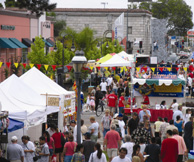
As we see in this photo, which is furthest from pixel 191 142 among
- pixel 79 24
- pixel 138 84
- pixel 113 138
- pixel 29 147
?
pixel 79 24

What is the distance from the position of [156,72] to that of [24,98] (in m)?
11.5

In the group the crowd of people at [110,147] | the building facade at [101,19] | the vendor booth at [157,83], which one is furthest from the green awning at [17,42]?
the building facade at [101,19]

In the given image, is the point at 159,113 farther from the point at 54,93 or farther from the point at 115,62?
the point at 115,62

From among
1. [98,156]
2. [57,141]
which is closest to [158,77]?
[57,141]

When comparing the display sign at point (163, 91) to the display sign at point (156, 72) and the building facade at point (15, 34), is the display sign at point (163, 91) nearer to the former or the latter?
the display sign at point (156, 72)

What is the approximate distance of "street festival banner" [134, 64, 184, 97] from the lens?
25438mm

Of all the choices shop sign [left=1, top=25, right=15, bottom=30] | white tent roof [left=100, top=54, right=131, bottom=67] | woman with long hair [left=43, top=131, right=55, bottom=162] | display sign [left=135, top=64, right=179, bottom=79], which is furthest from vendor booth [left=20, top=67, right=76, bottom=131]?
shop sign [left=1, top=25, right=15, bottom=30]

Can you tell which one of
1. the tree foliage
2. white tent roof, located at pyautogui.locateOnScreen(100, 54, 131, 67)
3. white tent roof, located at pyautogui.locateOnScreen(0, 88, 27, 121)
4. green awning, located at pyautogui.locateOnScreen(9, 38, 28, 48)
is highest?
the tree foliage

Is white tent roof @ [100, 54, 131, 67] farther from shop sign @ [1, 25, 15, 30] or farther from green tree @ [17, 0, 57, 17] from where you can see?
shop sign @ [1, 25, 15, 30]

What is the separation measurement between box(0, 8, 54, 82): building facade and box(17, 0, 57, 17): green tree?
34.1 ft

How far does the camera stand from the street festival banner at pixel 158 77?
2544cm

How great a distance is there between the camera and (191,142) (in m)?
15.7

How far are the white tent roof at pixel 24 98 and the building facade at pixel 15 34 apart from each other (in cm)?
2036

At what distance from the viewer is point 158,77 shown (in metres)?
25.4
